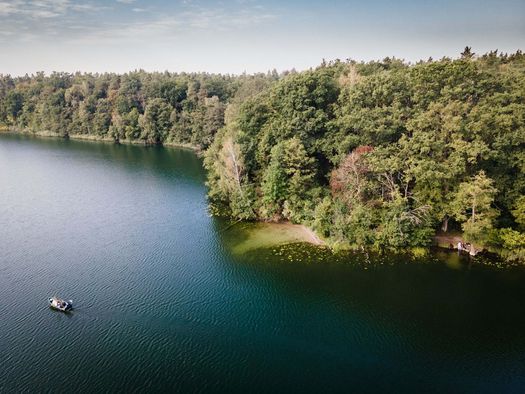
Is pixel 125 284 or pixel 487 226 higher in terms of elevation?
pixel 487 226

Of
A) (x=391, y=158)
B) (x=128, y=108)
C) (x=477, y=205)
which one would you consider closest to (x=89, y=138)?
(x=128, y=108)

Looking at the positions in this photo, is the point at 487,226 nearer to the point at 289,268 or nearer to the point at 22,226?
the point at 289,268

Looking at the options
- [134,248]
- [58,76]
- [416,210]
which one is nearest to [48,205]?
[134,248]

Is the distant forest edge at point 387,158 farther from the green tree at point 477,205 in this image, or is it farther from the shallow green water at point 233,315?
the shallow green water at point 233,315

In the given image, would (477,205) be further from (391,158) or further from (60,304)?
(60,304)

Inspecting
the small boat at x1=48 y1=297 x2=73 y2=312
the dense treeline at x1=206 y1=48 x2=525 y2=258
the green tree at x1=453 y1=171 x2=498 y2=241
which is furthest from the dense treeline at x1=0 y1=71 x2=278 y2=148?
the small boat at x1=48 y1=297 x2=73 y2=312

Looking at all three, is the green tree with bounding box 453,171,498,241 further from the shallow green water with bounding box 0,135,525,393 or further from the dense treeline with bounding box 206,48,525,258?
the shallow green water with bounding box 0,135,525,393
